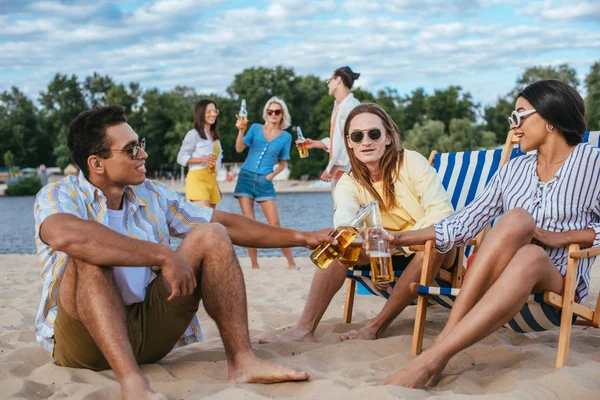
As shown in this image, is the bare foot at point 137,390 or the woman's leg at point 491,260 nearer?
the bare foot at point 137,390

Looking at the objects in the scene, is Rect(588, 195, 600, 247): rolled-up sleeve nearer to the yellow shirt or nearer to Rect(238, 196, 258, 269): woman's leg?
the yellow shirt

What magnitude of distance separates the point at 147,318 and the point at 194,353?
2.12 feet

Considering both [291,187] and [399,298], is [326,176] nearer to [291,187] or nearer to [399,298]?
[399,298]

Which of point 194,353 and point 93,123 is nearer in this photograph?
point 93,123

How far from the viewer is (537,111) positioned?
10.5 ft

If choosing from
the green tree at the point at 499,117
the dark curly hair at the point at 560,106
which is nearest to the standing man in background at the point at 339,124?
the dark curly hair at the point at 560,106

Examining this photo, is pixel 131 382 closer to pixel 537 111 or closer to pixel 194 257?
pixel 194 257

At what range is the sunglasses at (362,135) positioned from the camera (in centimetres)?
370

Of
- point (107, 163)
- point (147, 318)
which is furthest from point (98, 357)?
point (107, 163)

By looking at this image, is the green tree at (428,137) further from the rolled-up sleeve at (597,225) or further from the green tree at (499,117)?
the rolled-up sleeve at (597,225)

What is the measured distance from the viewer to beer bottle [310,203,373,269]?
3.09 meters

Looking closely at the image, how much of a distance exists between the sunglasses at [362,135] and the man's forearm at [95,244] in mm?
1454

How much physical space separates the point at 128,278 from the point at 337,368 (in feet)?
3.27

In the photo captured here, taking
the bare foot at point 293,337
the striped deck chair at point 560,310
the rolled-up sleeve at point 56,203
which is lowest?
the bare foot at point 293,337
